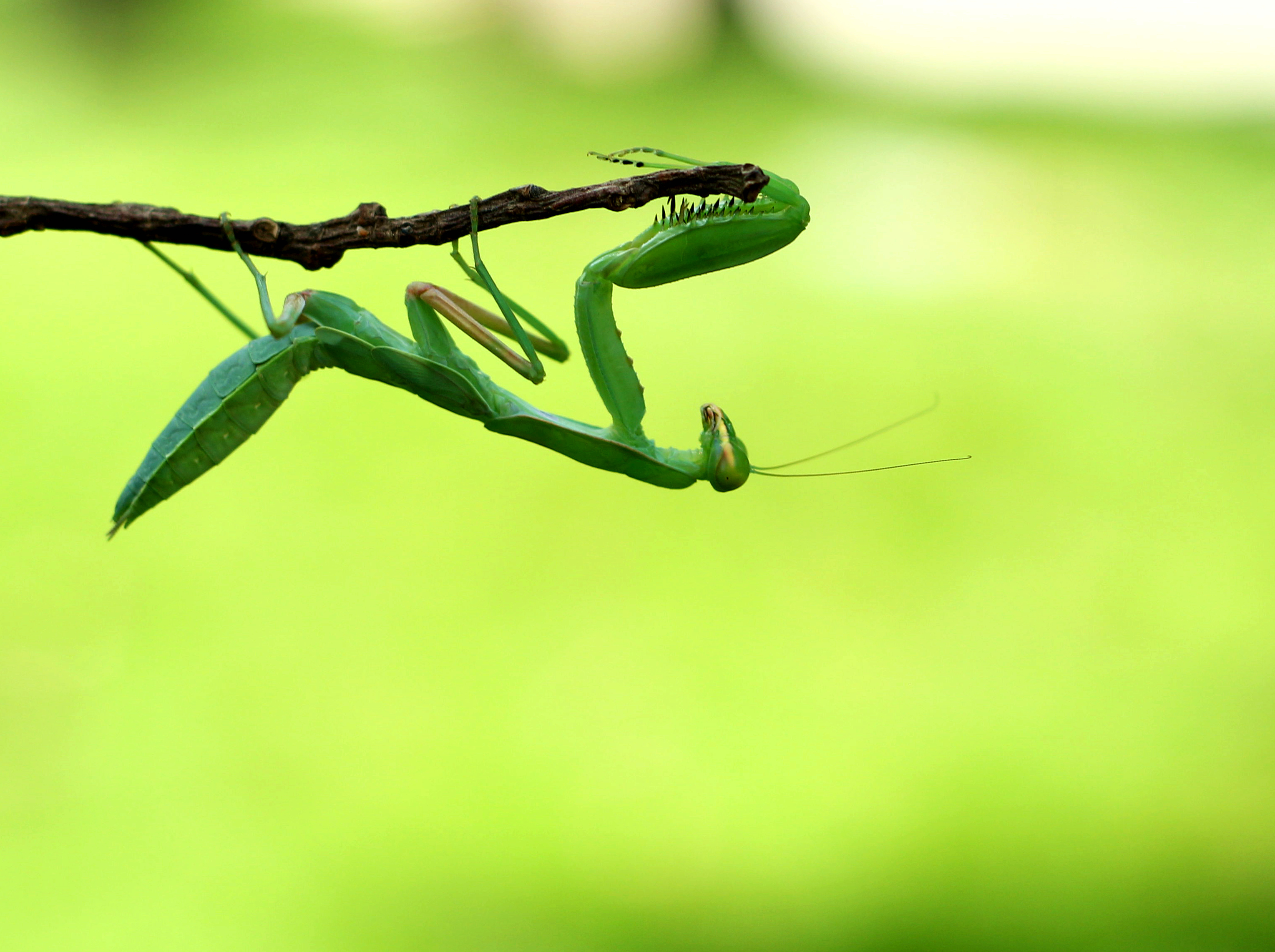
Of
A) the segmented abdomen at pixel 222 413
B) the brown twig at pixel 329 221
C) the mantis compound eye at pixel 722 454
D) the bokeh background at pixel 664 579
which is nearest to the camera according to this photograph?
the brown twig at pixel 329 221

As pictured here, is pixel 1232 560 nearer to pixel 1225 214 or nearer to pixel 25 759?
pixel 1225 214

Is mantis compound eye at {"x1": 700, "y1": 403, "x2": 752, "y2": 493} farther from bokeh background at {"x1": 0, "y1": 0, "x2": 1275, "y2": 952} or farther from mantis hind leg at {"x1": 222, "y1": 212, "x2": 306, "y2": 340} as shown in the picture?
bokeh background at {"x1": 0, "y1": 0, "x2": 1275, "y2": 952}

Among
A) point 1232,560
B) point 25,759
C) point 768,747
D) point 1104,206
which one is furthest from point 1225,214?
point 25,759

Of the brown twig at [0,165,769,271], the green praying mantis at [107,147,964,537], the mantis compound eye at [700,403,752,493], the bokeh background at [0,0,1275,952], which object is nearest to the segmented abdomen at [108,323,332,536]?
the green praying mantis at [107,147,964,537]

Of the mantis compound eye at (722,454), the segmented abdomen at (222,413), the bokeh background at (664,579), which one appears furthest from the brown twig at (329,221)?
the bokeh background at (664,579)

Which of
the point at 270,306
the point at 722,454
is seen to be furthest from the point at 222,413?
the point at 722,454

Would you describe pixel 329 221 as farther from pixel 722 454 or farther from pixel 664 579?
pixel 664 579

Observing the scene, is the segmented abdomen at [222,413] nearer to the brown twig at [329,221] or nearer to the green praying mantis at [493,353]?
the green praying mantis at [493,353]
